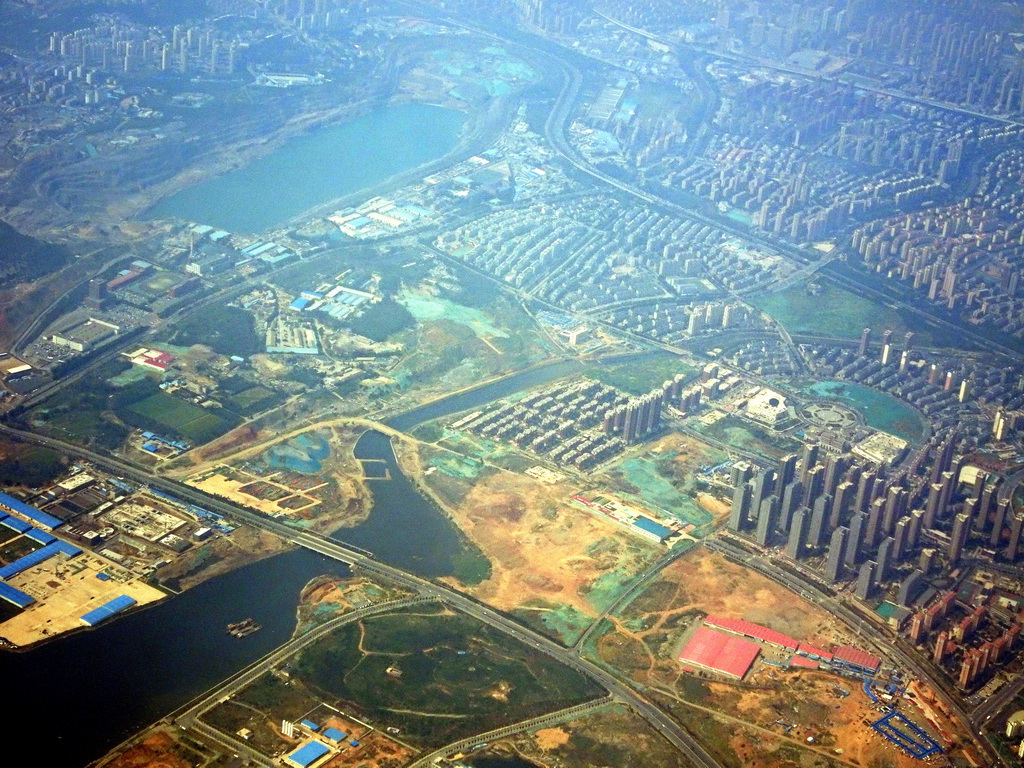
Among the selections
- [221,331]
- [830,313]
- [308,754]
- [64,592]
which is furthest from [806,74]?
[308,754]

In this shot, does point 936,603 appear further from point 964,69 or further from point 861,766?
point 964,69

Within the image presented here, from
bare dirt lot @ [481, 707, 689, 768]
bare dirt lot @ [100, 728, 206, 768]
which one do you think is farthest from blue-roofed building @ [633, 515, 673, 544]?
bare dirt lot @ [100, 728, 206, 768]

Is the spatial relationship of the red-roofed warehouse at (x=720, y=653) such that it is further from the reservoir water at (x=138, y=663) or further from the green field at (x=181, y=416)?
the green field at (x=181, y=416)

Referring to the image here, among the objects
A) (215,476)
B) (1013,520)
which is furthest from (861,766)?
(215,476)

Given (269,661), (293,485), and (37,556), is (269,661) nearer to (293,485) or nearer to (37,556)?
(37,556)

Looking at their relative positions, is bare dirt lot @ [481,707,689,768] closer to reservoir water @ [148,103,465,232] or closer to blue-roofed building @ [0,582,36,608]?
blue-roofed building @ [0,582,36,608]

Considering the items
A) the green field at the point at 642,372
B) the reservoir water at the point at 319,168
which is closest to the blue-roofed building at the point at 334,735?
the green field at the point at 642,372
